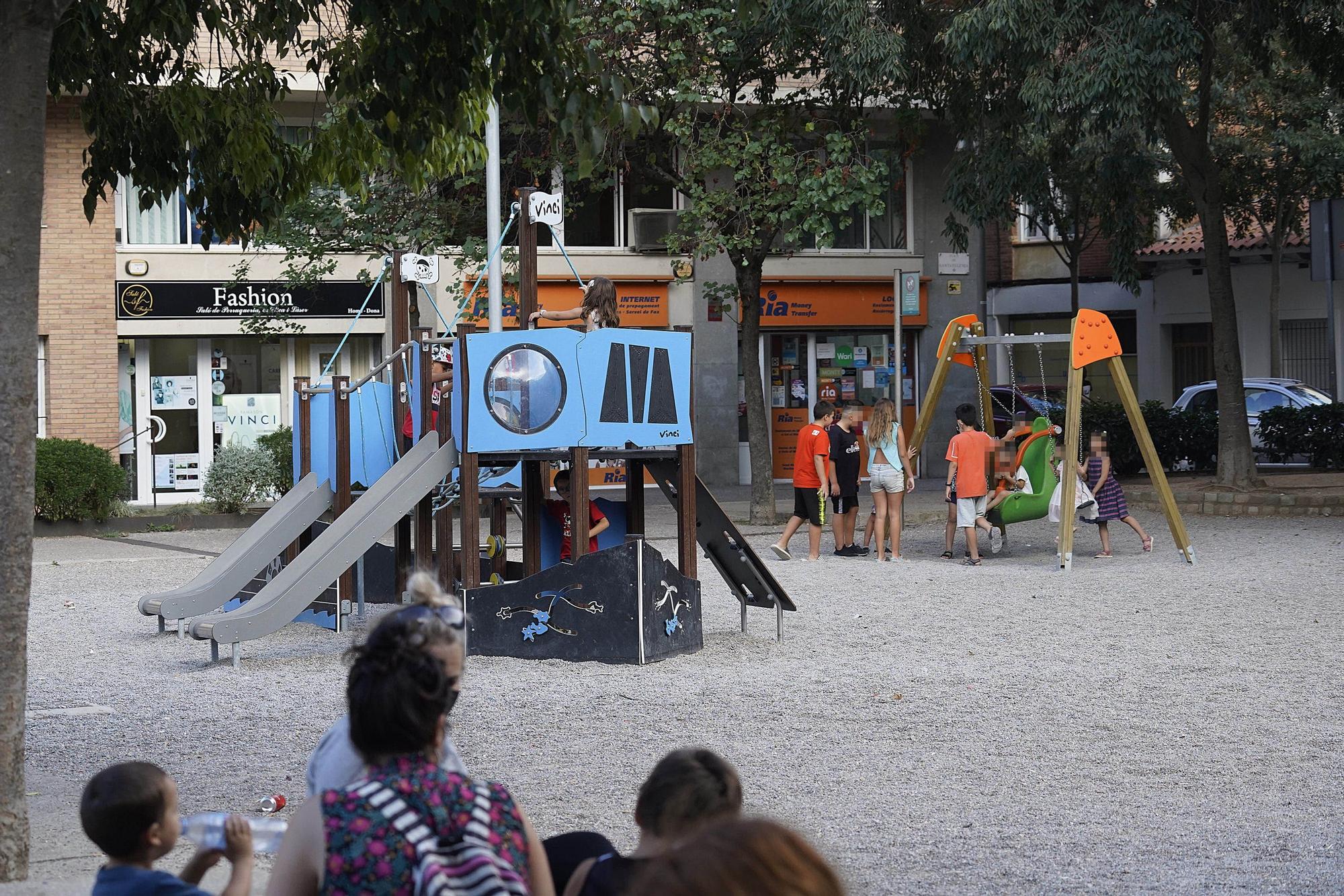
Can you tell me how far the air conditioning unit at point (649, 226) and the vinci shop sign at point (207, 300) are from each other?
476 centimetres

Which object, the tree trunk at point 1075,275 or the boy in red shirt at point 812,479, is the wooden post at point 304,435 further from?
the tree trunk at point 1075,275

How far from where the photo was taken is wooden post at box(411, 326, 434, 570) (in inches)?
433

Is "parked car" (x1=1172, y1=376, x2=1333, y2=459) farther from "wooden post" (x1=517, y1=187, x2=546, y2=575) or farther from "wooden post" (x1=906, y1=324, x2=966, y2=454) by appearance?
"wooden post" (x1=517, y1=187, x2=546, y2=575)

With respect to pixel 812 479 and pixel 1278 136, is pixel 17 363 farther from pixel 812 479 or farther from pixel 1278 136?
pixel 1278 136

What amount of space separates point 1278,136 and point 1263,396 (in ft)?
16.0

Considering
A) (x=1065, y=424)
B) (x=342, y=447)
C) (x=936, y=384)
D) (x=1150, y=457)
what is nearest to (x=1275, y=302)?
(x=936, y=384)

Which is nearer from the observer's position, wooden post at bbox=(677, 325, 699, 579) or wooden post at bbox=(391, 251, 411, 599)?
wooden post at bbox=(677, 325, 699, 579)

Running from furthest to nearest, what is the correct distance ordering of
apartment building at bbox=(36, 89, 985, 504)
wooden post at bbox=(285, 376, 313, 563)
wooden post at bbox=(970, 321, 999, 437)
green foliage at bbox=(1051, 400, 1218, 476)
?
1. green foliage at bbox=(1051, 400, 1218, 476)
2. apartment building at bbox=(36, 89, 985, 504)
3. wooden post at bbox=(970, 321, 999, 437)
4. wooden post at bbox=(285, 376, 313, 563)

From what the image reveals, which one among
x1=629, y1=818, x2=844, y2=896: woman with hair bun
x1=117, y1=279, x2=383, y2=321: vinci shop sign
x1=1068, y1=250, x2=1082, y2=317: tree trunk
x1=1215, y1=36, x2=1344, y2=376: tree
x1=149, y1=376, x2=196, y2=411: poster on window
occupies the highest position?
x1=1215, y1=36, x2=1344, y2=376: tree

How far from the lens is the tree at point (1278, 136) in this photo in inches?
1004

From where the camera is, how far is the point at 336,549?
32.5 ft

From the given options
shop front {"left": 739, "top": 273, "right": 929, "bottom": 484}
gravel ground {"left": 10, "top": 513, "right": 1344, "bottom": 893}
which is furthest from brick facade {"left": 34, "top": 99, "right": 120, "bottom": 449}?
gravel ground {"left": 10, "top": 513, "right": 1344, "bottom": 893}

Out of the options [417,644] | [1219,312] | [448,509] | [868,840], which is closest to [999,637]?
[448,509]

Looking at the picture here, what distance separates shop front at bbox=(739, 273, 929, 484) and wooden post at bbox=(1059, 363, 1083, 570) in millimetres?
12606
